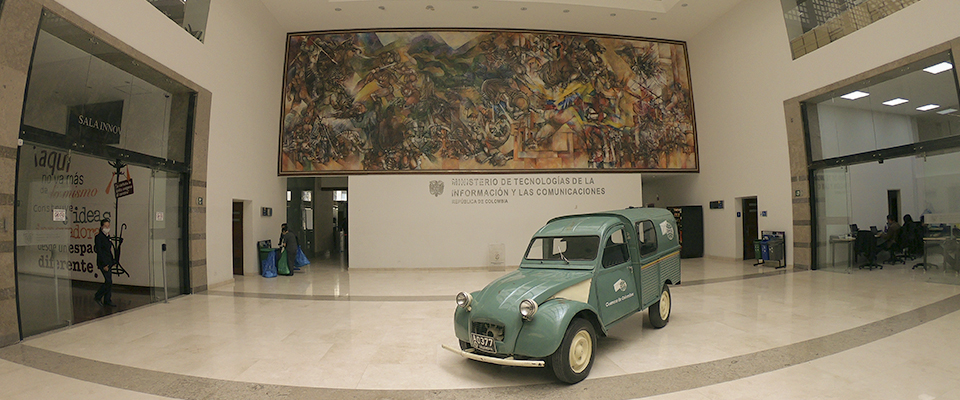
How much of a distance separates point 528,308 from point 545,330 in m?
0.24

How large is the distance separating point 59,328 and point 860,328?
37.0 feet

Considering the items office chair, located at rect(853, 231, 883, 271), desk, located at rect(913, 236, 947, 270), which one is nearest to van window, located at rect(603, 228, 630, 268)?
desk, located at rect(913, 236, 947, 270)

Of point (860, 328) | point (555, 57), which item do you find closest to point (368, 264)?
point (555, 57)

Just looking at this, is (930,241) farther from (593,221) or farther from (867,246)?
(593,221)

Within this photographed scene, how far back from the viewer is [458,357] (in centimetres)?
494

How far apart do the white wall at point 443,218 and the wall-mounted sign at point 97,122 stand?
22.5ft

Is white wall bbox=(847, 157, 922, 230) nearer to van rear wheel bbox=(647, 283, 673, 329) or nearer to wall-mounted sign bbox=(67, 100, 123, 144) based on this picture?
van rear wheel bbox=(647, 283, 673, 329)

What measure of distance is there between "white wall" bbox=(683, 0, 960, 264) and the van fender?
1045 centimetres

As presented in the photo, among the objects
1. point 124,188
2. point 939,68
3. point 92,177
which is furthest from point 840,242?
point 92,177

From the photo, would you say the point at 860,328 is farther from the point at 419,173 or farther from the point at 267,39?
the point at 267,39

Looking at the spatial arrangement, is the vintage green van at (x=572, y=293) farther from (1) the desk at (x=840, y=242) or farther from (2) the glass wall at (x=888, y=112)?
(1) the desk at (x=840, y=242)

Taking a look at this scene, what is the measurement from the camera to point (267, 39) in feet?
44.3

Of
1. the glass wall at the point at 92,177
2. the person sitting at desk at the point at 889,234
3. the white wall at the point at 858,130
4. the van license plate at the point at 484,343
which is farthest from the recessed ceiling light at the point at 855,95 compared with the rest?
the glass wall at the point at 92,177

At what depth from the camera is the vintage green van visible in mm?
3984
